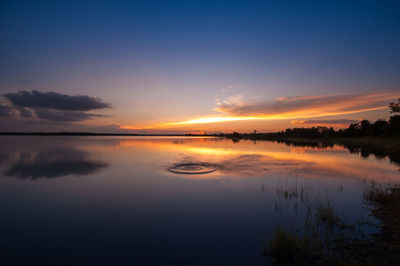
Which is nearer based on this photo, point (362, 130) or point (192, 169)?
point (192, 169)

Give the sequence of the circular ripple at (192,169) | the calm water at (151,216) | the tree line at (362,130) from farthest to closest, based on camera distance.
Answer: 1. the tree line at (362,130)
2. the circular ripple at (192,169)
3. the calm water at (151,216)

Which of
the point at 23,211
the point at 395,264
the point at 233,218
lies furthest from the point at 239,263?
the point at 23,211

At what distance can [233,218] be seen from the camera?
8.71 meters

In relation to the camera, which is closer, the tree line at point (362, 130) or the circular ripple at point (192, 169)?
the circular ripple at point (192, 169)

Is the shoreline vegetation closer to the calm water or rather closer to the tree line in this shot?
the calm water

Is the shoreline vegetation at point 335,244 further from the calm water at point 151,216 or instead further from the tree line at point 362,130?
the tree line at point 362,130

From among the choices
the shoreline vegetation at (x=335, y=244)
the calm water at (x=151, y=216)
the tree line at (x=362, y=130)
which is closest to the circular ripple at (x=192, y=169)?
the calm water at (x=151, y=216)

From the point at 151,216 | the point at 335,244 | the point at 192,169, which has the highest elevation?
the point at 335,244

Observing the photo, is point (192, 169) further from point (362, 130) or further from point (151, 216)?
point (362, 130)

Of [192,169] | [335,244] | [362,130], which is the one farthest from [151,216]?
[362,130]

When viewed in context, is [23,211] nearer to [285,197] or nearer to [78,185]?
[78,185]

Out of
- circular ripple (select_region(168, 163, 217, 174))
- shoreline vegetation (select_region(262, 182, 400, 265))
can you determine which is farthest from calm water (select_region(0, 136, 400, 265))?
circular ripple (select_region(168, 163, 217, 174))

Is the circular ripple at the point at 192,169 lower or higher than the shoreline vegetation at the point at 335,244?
lower

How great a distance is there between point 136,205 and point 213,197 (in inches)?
174
